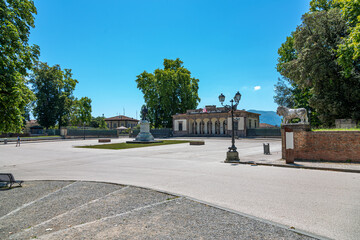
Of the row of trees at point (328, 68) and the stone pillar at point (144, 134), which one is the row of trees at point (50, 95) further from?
the row of trees at point (328, 68)

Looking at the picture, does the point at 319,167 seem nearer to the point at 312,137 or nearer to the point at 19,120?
the point at 312,137

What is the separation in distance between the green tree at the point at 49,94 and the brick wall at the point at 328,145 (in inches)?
2210

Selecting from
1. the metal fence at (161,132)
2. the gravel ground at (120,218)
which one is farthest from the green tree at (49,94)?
the gravel ground at (120,218)

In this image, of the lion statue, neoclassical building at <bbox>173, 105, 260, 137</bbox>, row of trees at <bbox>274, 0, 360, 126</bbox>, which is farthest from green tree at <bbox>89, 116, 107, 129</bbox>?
the lion statue

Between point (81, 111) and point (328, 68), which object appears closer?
point (328, 68)

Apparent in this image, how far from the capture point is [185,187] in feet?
23.0

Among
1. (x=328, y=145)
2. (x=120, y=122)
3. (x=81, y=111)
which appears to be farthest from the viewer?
(x=120, y=122)

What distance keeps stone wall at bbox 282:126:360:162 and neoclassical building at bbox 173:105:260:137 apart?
35.1 metres

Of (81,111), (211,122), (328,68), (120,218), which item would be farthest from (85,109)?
(120,218)

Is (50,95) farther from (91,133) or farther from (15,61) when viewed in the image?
(15,61)

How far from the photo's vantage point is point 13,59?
8234 mm

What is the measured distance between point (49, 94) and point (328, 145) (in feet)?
196

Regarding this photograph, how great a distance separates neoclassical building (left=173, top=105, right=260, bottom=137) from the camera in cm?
4816

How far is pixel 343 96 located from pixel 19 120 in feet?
86.9
